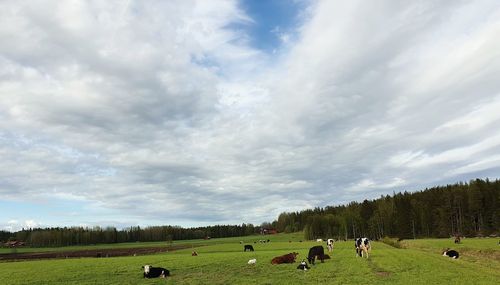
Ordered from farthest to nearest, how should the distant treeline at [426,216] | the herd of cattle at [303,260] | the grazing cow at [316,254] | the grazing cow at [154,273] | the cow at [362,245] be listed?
the distant treeline at [426,216] → the cow at [362,245] → the grazing cow at [316,254] → the herd of cattle at [303,260] → the grazing cow at [154,273]

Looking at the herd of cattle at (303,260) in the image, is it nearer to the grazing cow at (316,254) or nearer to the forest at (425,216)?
the grazing cow at (316,254)

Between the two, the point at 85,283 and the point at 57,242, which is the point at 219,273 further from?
the point at 57,242

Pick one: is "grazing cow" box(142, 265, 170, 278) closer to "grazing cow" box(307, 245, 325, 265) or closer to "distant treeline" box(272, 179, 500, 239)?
"grazing cow" box(307, 245, 325, 265)

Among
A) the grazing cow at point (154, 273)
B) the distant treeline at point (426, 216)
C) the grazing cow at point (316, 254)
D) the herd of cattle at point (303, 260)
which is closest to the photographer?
the grazing cow at point (154, 273)

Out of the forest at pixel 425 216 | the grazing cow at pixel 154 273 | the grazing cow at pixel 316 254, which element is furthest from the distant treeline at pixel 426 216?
the grazing cow at pixel 154 273

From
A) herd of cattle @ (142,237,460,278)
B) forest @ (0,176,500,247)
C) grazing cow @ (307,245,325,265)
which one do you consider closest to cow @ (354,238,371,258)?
herd of cattle @ (142,237,460,278)

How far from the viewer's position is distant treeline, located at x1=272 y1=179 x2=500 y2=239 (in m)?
126

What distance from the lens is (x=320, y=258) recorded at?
38469mm

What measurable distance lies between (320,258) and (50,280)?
23.1 meters

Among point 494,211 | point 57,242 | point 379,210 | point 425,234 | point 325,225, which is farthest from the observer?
point 57,242

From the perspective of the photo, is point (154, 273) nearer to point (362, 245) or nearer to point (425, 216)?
point (362, 245)

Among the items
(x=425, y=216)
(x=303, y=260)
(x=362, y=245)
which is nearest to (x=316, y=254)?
(x=303, y=260)

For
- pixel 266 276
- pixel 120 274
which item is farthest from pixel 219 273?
pixel 120 274

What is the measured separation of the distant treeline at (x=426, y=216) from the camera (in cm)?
12569
